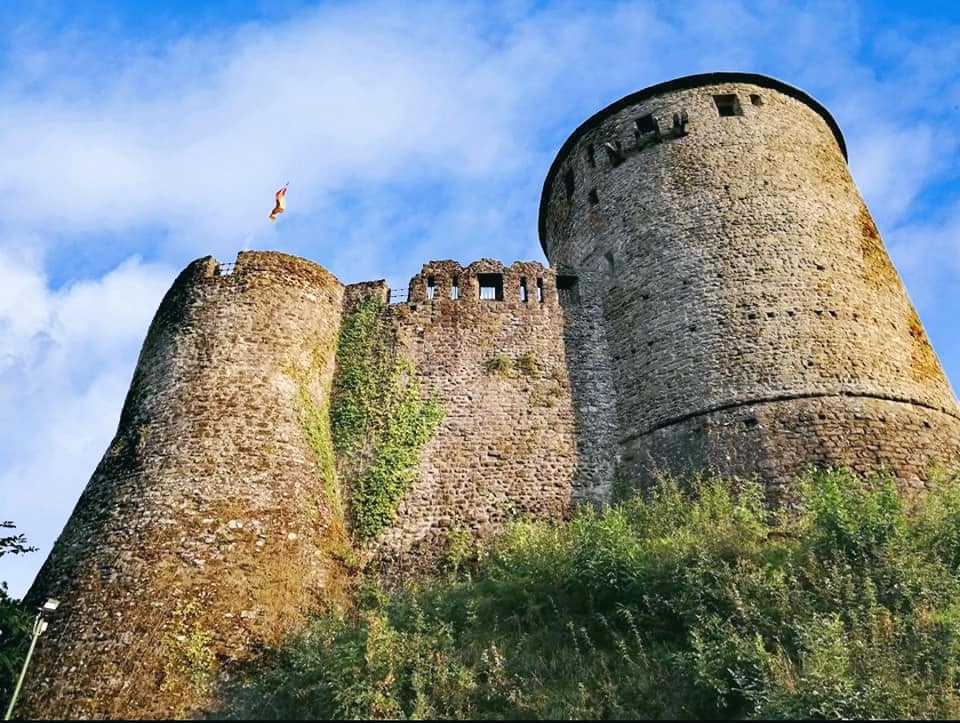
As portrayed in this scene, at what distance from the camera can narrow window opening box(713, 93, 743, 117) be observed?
55.3ft

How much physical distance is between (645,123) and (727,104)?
1766 millimetres

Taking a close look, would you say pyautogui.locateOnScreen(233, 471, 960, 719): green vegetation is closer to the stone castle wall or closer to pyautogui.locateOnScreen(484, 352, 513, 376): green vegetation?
the stone castle wall

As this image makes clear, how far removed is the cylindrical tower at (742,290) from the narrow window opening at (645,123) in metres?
0.03

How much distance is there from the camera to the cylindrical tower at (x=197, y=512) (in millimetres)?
9359

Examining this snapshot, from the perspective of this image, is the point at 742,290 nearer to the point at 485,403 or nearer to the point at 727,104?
the point at 485,403

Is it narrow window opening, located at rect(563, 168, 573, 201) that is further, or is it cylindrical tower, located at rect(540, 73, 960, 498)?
narrow window opening, located at rect(563, 168, 573, 201)

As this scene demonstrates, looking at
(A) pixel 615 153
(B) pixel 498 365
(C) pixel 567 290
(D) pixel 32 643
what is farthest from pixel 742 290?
(D) pixel 32 643

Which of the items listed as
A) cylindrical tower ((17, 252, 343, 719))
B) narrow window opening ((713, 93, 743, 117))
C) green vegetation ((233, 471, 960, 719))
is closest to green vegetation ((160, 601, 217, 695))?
cylindrical tower ((17, 252, 343, 719))

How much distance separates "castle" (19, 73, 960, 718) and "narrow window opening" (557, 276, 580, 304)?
43 mm

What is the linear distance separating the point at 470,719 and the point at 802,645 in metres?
3.28

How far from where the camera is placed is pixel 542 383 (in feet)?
48.5

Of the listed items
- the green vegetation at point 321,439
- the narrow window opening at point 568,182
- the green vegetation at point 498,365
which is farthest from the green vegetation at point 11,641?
the narrow window opening at point 568,182

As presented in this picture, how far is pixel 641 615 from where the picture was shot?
8859 mm

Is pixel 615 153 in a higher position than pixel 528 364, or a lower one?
higher
